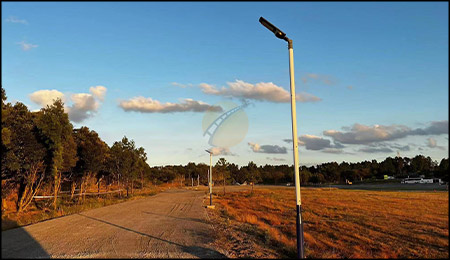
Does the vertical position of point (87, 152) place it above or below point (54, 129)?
below

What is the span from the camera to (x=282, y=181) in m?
149

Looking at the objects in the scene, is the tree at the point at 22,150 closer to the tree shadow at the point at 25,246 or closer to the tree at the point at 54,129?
the tree at the point at 54,129

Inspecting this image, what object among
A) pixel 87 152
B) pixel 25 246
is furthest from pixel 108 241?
pixel 87 152

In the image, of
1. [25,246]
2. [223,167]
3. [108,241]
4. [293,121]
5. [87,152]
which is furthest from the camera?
[223,167]

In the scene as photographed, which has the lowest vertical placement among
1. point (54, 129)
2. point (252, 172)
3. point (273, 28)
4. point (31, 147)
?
point (252, 172)

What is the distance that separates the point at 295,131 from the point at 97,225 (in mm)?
13966

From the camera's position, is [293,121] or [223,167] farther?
[223,167]

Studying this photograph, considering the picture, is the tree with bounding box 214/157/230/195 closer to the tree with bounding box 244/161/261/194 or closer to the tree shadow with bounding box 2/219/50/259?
the tree with bounding box 244/161/261/194

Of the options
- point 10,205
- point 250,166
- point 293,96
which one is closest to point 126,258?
point 293,96

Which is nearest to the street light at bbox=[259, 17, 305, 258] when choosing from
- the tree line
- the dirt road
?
the dirt road

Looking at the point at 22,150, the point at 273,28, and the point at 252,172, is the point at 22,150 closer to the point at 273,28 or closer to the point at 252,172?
the point at 273,28

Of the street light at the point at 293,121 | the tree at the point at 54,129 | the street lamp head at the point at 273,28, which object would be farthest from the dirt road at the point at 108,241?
the street lamp head at the point at 273,28

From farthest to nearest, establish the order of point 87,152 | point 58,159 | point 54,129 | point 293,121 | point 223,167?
1. point 223,167
2. point 87,152
3. point 58,159
4. point 54,129
5. point 293,121

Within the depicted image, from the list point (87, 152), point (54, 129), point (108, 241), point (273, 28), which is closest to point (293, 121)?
point (273, 28)
